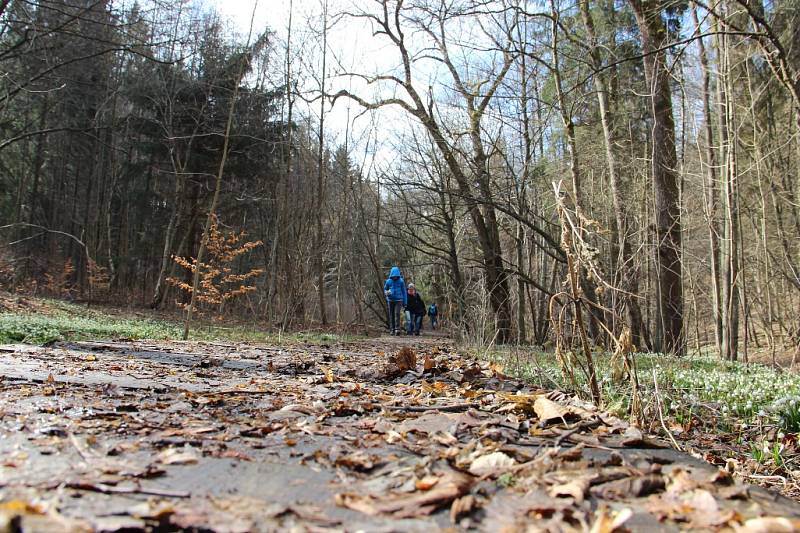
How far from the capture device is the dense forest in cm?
941

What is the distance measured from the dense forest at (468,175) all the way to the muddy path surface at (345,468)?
53.2 inches

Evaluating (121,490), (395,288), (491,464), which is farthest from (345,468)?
(395,288)

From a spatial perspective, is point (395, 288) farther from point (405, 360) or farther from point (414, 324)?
point (405, 360)

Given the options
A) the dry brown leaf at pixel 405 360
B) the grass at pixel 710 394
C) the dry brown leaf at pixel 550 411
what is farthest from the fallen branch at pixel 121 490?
the dry brown leaf at pixel 405 360

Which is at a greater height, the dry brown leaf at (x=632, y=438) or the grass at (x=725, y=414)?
the dry brown leaf at (x=632, y=438)

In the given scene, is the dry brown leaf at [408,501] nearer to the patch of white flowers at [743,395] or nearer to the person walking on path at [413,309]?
the patch of white flowers at [743,395]

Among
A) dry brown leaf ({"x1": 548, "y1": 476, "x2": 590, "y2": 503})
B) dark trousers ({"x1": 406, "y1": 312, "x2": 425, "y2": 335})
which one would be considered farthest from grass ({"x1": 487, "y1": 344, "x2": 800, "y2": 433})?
dark trousers ({"x1": 406, "y1": 312, "x2": 425, "y2": 335})

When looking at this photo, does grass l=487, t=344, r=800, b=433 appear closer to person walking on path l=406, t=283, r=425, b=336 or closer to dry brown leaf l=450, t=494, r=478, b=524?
dry brown leaf l=450, t=494, r=478, b=524

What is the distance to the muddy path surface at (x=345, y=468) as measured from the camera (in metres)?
1.48

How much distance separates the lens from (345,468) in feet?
6.51

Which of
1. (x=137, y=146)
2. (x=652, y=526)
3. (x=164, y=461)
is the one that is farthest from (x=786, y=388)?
(x=137, y=146)

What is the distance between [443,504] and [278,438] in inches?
42.1

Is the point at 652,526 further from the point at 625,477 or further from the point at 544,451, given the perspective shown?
the point at 544,451

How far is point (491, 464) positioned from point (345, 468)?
54 centimetres
